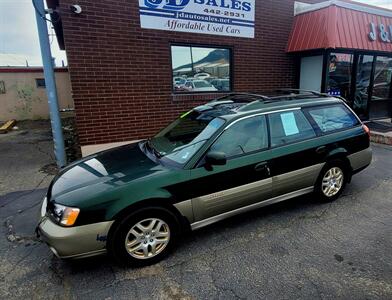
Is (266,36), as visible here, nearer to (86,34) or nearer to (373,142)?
(373,142)

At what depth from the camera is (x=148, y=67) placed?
245 inches

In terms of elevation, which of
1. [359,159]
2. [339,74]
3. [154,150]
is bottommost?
[359,159]

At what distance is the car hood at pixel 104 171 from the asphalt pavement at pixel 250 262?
80 cm

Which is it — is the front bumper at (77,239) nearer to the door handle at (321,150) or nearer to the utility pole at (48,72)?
the door handle at (321,150)

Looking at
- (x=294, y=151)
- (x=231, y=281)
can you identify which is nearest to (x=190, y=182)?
(x=231, y=281)

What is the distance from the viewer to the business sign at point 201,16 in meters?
6.01

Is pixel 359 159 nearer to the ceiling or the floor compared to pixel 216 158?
nearer to the floor

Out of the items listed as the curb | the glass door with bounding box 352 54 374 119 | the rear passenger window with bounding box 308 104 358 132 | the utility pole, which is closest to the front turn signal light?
the rear passenger window with bounding box 308 104 358 132

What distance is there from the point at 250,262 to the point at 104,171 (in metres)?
1.80

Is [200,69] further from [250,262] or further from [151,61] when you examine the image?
[250,262]

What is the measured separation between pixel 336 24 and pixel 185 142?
592 cm

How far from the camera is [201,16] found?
6520mm

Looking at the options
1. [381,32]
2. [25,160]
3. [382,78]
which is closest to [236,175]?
[25,160]

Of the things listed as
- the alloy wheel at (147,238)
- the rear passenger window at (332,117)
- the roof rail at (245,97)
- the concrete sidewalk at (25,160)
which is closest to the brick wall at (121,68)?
the concrete sidewalk at (25,160)
